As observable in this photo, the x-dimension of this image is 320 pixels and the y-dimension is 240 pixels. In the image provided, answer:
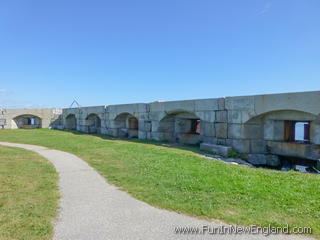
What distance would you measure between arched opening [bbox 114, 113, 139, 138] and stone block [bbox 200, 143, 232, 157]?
27.7 ft

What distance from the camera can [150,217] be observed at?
142 inches

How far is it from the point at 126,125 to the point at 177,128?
5.47 metres

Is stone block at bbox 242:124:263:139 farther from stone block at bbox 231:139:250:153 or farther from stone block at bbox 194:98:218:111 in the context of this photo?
stone block at bbox 194:98:218:111

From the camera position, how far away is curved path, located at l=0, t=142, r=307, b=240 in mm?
3105

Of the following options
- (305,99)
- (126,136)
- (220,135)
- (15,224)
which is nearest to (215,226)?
(15,224)

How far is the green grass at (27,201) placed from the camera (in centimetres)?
319

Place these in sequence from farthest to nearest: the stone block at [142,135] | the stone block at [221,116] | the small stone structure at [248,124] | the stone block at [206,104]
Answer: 1. the stone block at [142,135]
2. the stone block at [206,104]
3. the stone block at [221,116]
4. the small stone structure at [248,124]

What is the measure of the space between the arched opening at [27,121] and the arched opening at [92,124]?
9691 millimetres

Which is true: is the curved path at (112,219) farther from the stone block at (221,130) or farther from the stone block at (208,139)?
the stone block at (208,139)

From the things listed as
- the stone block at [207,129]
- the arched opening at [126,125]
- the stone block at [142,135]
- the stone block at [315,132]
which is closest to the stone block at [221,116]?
the stone block at [207,129]

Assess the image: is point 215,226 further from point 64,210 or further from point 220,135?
point 220,135

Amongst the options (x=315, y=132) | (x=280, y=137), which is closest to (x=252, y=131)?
(x=280, y=137)

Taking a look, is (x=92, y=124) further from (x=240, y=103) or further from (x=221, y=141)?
(x=240, y=103)

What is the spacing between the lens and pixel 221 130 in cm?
1057
